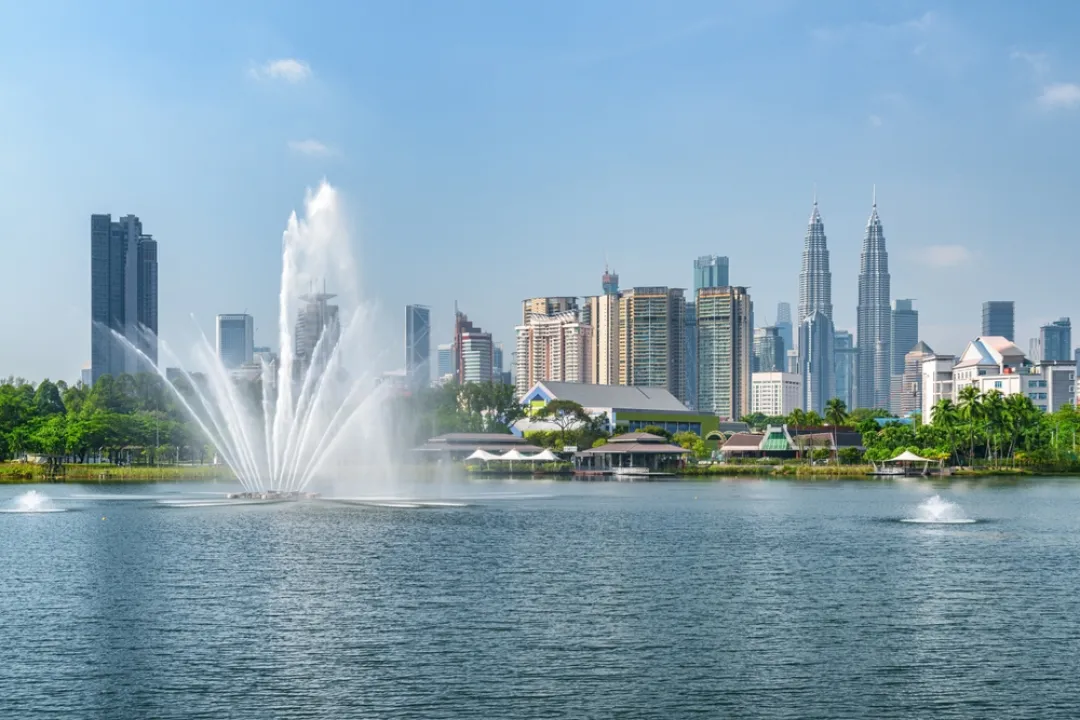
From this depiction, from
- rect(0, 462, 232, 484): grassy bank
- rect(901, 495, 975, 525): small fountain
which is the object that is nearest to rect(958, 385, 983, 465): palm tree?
rect(901, 495, 975, 525): small fountain

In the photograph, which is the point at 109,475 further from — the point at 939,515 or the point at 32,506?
the point at 939,515

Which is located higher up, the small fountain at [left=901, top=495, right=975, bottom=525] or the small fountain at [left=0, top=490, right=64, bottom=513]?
the small fountain at [left=0, top=490, right=64, bottom=513]

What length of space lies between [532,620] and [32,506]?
72.1 m

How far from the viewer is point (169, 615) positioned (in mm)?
47156

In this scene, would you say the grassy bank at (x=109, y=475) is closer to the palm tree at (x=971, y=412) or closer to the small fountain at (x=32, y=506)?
the small fountain at (x=32, y=506)

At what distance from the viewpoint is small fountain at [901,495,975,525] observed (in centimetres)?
9106

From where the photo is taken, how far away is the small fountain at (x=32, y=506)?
100m

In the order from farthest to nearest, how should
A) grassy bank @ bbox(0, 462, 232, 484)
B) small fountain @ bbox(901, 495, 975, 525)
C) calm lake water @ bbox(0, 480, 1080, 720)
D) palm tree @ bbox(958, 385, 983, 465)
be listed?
palm tree @ bbox(958, 385, 983, 465)
grassy bank @ bbox(0, 462, 232, 484)
small fountain @ bbox(901, 495, 975, 525)
calm lake water @ bbox(0, 480, 1080, 720)

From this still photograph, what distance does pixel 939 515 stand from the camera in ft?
316

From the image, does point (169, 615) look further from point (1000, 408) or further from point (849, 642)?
point (1000, 408)

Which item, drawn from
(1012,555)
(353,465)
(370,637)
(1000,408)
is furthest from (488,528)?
(1000,408)

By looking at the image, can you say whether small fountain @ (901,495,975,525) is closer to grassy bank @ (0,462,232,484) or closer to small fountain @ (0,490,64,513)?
small fountain @ (0,490,64,513)

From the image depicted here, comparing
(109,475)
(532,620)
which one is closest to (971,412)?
(109,475)

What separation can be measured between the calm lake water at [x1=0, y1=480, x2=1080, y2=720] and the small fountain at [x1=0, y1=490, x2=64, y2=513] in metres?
14.4
